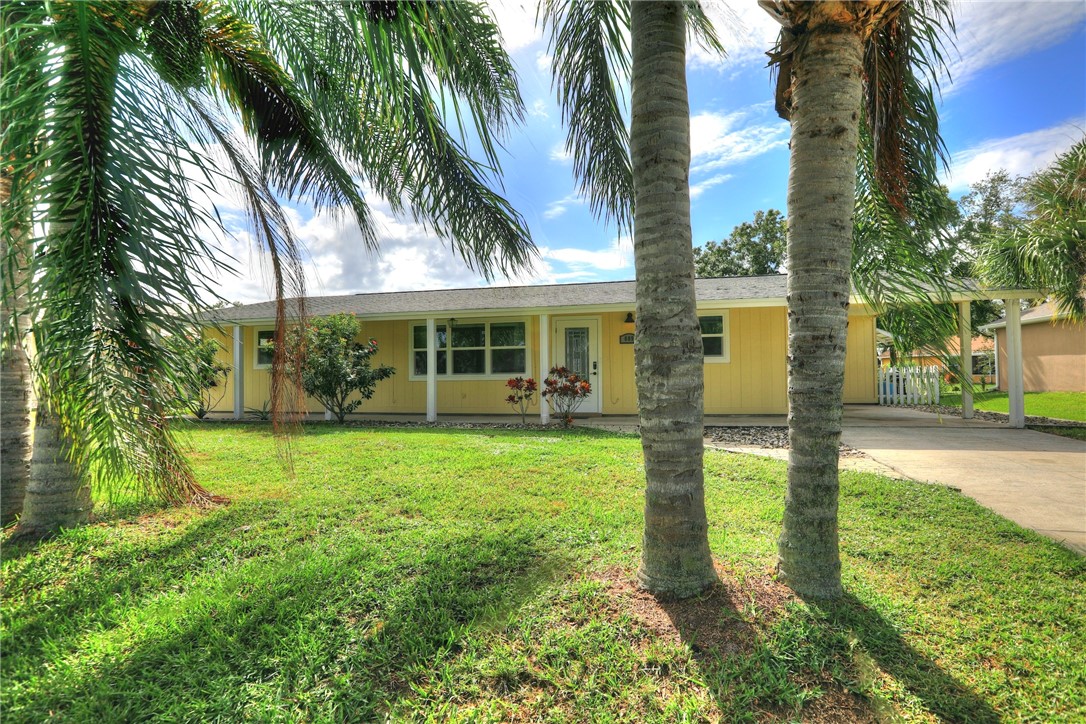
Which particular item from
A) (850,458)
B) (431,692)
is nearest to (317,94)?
(431,692)

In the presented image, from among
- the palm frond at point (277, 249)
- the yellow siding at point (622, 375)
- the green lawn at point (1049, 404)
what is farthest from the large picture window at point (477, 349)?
the green lawn at point (1049, 404)

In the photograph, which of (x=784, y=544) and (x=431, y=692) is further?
(x=784, y=544)

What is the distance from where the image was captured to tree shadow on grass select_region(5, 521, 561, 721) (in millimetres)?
1956

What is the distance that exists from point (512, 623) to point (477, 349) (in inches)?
398

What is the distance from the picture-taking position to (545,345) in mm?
10297

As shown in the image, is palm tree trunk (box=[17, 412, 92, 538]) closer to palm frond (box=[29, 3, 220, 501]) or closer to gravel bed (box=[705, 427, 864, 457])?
palm frond (box=[29, 3, 220, 501])

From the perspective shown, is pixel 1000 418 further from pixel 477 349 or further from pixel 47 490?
pixel 47 490

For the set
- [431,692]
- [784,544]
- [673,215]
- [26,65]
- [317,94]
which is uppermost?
[317,94]

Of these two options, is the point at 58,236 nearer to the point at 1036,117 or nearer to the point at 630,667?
the point at 630,667

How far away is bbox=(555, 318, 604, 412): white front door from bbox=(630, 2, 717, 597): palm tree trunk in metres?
9.09

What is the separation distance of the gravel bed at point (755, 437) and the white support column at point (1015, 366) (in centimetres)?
411

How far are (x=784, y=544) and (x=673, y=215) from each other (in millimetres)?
1871

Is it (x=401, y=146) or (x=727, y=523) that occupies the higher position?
(x=401, y=146)

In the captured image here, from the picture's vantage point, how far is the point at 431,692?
6.53 feet
